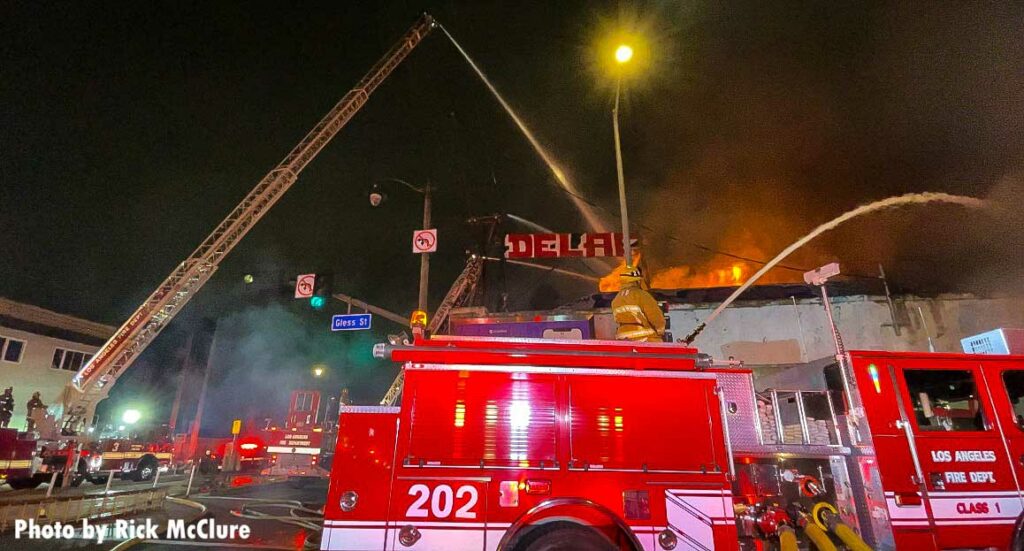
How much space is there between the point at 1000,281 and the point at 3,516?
23.3 metres

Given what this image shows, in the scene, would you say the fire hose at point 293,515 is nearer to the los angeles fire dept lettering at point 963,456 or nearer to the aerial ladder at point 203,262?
the aerial ladder at point 203,262

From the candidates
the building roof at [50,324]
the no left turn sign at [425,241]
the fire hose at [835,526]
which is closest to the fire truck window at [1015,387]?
the fire hose at [835,526]

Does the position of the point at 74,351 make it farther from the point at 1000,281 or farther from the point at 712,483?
the point at 1000,281

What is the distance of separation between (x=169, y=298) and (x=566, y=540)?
59.1 ft

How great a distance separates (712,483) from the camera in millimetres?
4184

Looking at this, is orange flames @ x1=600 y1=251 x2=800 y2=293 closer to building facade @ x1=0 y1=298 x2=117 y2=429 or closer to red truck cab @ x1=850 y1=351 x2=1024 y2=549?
red truck cab @ x1=850 y1=351 x2=1024 y2=549

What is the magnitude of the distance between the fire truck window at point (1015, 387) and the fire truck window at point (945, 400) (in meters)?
0.37

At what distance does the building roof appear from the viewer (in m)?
21.2

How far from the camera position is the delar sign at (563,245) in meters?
14.4

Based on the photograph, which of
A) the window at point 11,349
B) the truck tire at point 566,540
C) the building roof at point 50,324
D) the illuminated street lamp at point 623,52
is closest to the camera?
the truck tire at point 566,540

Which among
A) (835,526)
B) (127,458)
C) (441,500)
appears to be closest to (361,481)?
(441,500)

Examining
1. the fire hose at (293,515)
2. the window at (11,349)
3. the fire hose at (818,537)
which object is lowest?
the fire hose at (293,515)

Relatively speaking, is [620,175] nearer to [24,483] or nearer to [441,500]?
[441,500]

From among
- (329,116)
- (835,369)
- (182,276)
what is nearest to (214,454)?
(182,276)
